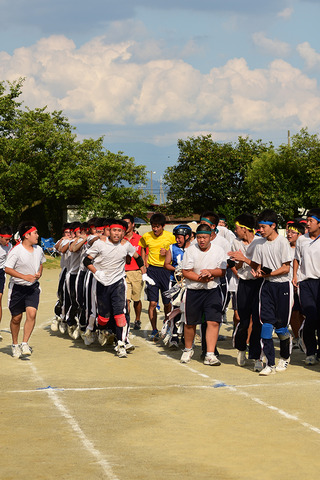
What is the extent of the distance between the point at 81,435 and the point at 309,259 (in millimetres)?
4828

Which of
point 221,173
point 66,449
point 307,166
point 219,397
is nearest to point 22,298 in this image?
point 219,397

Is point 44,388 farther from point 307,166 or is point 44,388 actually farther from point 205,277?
Result: point 307,166

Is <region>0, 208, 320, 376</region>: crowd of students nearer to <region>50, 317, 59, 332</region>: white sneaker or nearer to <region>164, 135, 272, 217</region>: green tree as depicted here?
<region>50, 317, 59, 332</region>: white sneaker

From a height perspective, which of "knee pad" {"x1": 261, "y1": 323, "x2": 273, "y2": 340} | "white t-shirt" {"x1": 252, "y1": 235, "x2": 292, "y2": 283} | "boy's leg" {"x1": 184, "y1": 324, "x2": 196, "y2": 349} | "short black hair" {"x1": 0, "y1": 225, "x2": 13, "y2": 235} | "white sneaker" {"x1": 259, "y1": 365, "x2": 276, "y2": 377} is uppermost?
"short black hair" {"x1": 0, "y1": 225, "x2": 13, "y2": 235}

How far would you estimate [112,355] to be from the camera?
11180mm

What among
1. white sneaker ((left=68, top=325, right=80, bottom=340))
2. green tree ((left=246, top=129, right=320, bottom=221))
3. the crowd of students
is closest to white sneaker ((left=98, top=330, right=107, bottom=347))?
the crowd of students

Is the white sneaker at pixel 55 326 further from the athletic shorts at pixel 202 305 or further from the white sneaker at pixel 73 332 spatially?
the athletic shorts at pixel 202 305

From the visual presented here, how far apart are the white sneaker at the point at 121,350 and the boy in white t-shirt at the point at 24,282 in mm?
1304

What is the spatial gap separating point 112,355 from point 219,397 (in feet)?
11.1

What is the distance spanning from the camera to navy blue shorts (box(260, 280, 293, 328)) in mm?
9500

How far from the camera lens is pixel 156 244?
12867 millimetres

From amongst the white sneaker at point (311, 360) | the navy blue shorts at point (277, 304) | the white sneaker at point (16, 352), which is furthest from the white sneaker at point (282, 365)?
the white sneaker at point (16, 352)

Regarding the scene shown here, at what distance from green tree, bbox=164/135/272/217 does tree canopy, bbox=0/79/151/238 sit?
13753mm

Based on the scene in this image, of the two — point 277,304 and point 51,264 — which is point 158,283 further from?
point 51,264
